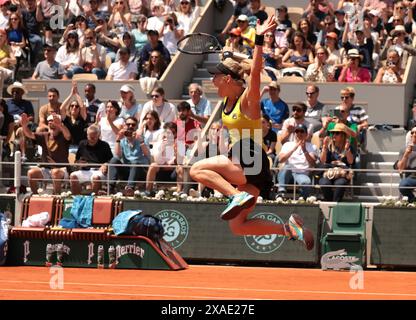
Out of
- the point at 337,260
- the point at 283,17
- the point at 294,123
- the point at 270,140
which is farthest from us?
the point at 283,17

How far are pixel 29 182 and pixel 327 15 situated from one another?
22.2 feet

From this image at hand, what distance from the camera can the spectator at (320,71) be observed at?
20.8 m

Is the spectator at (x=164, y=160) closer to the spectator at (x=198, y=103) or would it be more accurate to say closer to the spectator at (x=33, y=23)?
the spectator at (x=198, y=103)

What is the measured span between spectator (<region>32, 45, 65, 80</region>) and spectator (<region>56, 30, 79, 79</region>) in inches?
5.4

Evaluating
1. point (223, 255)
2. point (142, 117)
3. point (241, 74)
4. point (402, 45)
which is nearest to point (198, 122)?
point (142, 117)

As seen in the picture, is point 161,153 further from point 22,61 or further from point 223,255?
point 22,61

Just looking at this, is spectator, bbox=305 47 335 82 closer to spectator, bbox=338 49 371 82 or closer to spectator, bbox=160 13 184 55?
spectator, bbox=338 49 371 82

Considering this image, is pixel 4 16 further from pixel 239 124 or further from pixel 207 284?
pixel 239 124

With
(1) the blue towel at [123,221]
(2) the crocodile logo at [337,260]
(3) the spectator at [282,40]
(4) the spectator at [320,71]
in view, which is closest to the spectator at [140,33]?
(3) the spectator at [282,40]

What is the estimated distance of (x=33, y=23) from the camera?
965 inches

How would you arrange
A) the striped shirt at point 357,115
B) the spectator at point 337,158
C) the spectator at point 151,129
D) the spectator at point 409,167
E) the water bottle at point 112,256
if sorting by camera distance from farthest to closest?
the spectator at point 151,129, the striped shirt at point 357,115, the spectator at point 337,158, the spectator at point 409,167, the water bottle at point 112,256

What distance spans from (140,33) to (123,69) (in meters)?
1.47

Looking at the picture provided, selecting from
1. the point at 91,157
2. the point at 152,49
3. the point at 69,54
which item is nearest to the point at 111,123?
the point at 91,157

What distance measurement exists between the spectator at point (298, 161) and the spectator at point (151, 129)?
210 cm
